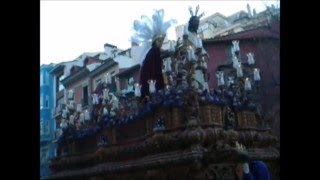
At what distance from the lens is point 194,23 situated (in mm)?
3508

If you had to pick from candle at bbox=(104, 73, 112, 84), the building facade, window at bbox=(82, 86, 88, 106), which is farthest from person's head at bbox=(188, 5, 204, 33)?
the building facade

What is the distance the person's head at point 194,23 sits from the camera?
3.50m

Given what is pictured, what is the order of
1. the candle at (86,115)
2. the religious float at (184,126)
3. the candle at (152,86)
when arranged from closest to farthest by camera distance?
the religious float at (184,126), the candle at (152,86), the candle at (86,115)

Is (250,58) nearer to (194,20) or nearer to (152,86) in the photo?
(194,20)

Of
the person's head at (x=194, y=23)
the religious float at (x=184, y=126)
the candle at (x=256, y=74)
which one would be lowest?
the religious float at (x=184, y=126)

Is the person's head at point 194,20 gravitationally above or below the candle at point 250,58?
above

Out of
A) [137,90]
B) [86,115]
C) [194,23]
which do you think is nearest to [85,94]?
[86,115]

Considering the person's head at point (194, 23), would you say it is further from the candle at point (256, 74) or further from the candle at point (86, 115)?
the candle at point (86, 115)

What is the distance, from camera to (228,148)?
3.29 m

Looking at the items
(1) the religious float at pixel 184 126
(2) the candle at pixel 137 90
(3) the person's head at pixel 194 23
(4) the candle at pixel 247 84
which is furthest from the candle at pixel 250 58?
(2) the candle at pixel 137 90

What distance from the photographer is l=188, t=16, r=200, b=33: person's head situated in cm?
350

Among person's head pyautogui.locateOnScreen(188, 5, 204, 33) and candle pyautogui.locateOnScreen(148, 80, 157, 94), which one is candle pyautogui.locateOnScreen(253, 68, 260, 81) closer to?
person's head pyautogui.locateOnScreen(188, 5, 204, 33)
